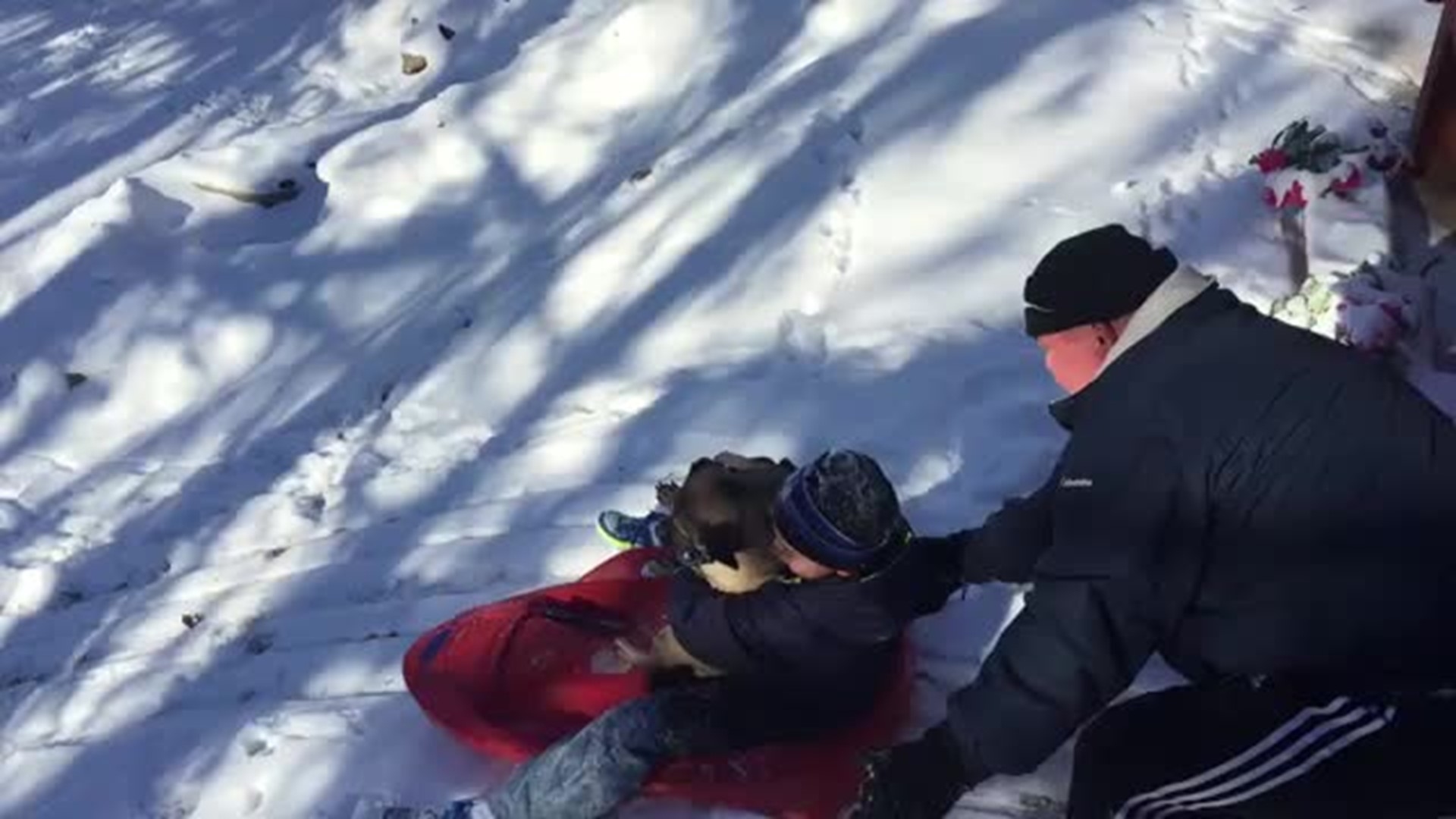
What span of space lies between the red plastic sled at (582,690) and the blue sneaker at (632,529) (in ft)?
0.20

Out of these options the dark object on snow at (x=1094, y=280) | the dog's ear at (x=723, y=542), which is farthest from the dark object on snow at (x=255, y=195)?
the dark object on snow at (x=1094, y=280)

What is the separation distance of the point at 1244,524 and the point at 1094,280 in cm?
52

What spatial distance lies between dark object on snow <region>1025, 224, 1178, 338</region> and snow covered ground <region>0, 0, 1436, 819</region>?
1.14 metres

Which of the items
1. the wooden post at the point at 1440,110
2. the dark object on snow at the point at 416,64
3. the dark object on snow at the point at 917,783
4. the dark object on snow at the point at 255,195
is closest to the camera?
the dark object on snow at the point at 917,783

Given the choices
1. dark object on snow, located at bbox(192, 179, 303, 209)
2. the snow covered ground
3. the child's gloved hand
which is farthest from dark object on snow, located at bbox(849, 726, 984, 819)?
dark object on snow, located at bbox(192, 179, 303, 209)

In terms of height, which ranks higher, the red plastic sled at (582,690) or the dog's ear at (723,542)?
the dog's ear at (723,542)

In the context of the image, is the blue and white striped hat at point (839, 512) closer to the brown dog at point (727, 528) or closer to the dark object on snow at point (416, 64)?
the brown dog at point (727, 528)

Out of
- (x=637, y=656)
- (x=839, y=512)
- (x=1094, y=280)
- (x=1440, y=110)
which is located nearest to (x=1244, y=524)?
(x=1094, y=280)

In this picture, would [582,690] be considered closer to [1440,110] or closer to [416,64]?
[1440,110]

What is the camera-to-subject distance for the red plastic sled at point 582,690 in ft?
11.6

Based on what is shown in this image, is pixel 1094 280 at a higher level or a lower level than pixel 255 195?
higher

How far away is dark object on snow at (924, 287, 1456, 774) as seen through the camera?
104 inches

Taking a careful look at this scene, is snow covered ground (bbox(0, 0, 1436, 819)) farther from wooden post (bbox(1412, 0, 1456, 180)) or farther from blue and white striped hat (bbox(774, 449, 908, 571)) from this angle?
blue and white striped hat (bbox(774, 449, 908, 571))

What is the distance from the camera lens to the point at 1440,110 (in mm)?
5152
